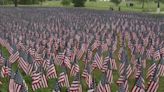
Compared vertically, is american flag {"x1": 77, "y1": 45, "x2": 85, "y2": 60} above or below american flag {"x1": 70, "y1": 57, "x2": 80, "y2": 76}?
below

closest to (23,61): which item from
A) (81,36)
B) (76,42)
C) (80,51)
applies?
(80,51)

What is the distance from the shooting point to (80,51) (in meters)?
26.1

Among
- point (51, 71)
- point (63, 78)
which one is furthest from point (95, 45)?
point (63, 78)

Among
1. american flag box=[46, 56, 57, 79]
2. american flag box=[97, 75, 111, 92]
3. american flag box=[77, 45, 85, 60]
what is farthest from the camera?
american flag box=[77, 45, 85, 60]

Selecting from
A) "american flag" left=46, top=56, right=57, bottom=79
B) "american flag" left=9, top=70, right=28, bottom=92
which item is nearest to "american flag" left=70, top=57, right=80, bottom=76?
"american flag" left=46, top=56, right=57, bottom=79

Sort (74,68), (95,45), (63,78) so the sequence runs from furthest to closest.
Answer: (95,45), (74,68), (63,78)

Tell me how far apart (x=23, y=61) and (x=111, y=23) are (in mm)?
28538

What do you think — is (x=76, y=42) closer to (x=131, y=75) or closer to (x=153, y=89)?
(x=131, y=75)

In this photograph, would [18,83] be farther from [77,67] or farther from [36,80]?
[77,67]

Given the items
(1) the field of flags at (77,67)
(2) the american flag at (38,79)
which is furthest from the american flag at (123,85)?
(2) the american flag at (38,79)

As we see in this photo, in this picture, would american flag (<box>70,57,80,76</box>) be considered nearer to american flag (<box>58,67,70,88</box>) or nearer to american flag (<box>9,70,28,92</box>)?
american flag (<box>58,67,70,88</box>)

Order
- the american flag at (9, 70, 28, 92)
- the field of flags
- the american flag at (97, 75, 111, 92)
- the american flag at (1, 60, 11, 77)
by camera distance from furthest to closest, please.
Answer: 1. the american flag at (1, 60, 11, 77)
2. the field of flags
3. the american flag at (97, 75, 111, 92)
4. the american flag at (9, 70, 28, 92)

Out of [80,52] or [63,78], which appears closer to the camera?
[63,78]

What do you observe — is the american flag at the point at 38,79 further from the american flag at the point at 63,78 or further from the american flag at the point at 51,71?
the american flag at the point at 51,71
